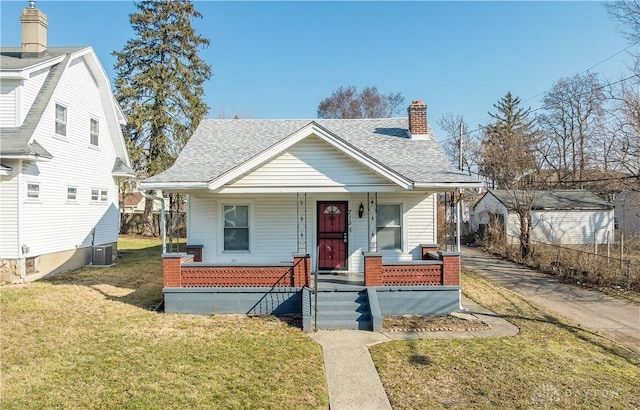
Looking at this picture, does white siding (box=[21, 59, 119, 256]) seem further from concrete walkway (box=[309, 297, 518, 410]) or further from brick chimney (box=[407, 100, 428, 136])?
brick chimney (box=[407, 100, 428, 136])

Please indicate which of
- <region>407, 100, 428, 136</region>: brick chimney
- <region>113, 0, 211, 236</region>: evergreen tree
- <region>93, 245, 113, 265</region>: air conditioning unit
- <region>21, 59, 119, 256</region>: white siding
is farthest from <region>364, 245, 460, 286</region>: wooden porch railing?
<region>113, 0, 211, 236</region>: evergreen tree

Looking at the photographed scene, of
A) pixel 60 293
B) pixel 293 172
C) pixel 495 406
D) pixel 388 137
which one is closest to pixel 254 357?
pixel 495 406

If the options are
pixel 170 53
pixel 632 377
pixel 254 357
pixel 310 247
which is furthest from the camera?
pixel 170 53

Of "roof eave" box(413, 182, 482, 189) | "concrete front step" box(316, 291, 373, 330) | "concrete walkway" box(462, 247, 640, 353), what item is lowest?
"concrete walkway" box(462, 247, 640, 353)

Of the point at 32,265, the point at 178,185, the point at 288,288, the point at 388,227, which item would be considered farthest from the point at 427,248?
the point at 32,265

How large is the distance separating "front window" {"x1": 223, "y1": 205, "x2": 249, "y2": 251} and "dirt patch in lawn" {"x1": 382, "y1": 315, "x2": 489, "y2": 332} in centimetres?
486

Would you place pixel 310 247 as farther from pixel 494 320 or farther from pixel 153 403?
pixel 153 403

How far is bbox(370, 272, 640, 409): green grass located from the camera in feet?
16.4

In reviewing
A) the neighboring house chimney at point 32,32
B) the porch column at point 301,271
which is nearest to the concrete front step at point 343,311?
the porch column at point 301,271

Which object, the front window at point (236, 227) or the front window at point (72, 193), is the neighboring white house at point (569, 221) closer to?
the front window at point (236, 227)

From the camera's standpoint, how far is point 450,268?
9016 millimetres

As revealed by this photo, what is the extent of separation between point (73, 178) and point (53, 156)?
1.97 meters

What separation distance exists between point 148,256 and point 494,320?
1573cm

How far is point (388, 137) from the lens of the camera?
1310 centimetres
